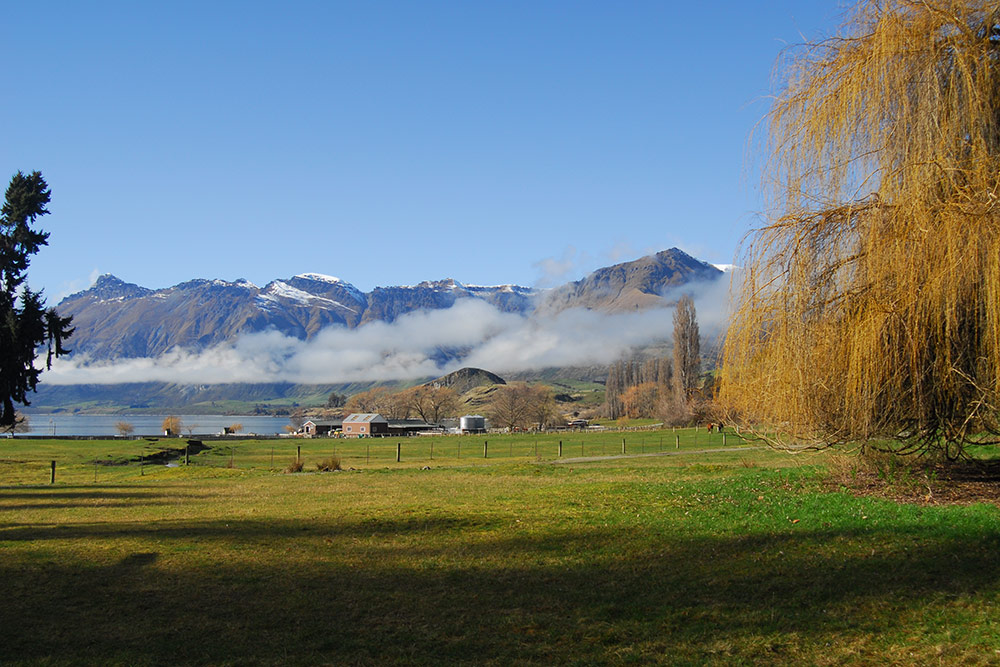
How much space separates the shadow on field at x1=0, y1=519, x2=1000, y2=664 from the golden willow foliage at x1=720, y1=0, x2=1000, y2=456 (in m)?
2.47

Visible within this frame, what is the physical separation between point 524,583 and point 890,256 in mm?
8543

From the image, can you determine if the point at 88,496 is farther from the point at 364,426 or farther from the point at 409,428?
the point at 409,428

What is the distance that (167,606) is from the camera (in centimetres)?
984

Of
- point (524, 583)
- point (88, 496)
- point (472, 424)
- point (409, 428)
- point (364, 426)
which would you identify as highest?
point (524, 583)

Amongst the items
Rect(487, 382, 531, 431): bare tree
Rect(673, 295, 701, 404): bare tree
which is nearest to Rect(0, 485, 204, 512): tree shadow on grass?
Rect(673, 295, 701, 404): bare tree

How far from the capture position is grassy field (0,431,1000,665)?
7895 millimetres

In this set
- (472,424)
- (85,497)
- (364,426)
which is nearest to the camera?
(85,497)

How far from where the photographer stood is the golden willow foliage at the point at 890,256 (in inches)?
478

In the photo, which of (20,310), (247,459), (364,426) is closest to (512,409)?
(364,426)

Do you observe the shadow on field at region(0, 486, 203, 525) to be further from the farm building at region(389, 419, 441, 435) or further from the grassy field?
the farm building at region(389, 419, 441, 435)

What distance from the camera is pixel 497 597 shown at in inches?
399

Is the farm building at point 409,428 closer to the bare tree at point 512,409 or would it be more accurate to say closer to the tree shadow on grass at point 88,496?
the bare tree at point 512,409

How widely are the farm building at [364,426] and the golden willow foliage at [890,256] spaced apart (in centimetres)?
13679

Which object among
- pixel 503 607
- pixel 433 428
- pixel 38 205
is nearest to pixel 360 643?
pixel 503 607
